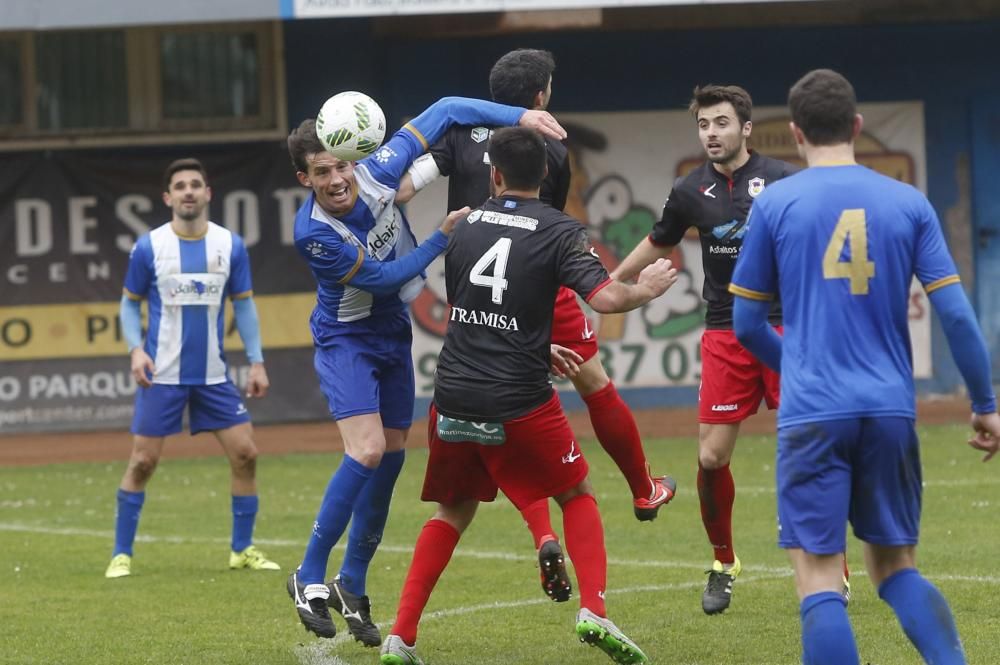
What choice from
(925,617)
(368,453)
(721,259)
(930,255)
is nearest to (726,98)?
(721,259)

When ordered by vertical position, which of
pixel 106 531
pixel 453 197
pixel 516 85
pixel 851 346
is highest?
pixel 516 85

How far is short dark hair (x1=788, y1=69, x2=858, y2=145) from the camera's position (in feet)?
17.1

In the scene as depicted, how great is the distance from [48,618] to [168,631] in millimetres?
874

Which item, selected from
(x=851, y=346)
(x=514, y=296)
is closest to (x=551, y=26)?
(x=514, y=296)

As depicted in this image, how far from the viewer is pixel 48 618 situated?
28.0 feet

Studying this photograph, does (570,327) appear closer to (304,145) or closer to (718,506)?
(718,506)

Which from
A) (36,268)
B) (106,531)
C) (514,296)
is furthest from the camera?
(36,268)

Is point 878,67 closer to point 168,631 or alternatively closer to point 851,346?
point 168,631

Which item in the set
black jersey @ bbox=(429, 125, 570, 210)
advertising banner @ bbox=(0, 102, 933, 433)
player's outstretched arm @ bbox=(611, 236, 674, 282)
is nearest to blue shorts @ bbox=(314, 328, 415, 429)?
black jersey @ bbox=(429, 125, 570, 210)

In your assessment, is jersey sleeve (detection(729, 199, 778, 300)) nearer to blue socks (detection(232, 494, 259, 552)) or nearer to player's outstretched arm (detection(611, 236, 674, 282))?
player's outstretched arm (detection(611, 236, 674, 282))

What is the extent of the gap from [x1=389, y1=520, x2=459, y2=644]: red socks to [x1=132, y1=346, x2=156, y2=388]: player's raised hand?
3.49 meters

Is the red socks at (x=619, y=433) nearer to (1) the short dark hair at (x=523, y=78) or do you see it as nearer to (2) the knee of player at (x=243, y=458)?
(1) the short dark hair at (x=523, y=78)

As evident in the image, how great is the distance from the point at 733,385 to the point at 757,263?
2.90m

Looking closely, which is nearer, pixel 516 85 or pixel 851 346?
pixel 851 346
